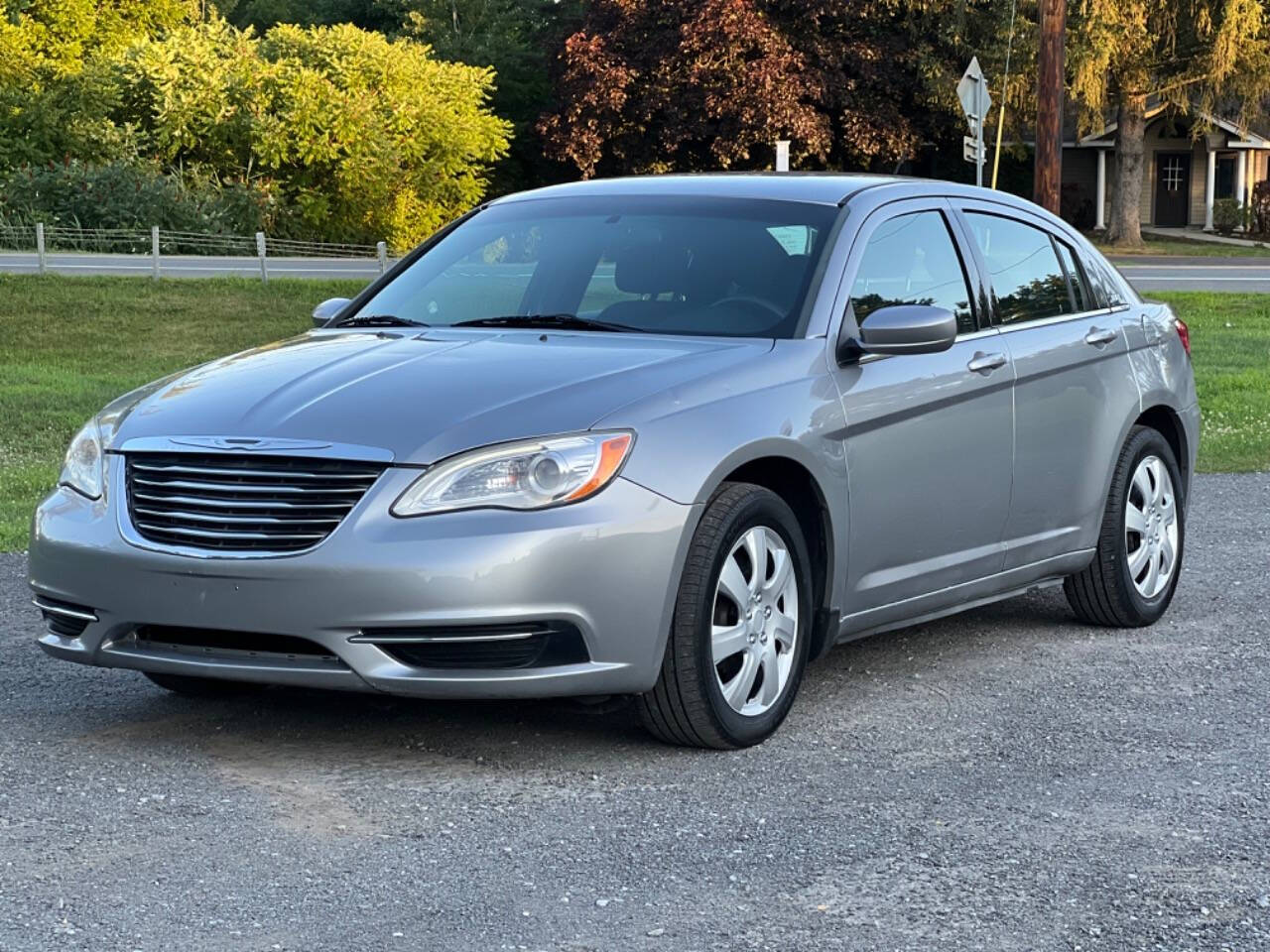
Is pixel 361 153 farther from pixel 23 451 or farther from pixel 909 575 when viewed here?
pixel 909 575

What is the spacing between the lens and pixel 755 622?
18.7 ft

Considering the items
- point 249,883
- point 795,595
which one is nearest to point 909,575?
point 795,595

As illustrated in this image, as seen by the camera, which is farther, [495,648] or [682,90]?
[682,90]

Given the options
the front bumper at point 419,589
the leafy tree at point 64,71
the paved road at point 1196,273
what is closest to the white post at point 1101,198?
the paved road at point 1196,273

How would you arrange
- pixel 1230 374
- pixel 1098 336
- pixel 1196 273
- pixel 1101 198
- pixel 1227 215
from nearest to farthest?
1. pixel 1098 336
2. pixel 1230 374
3. pixel 1196 273
4. pixel 1227 215
5. pixel 1101 198

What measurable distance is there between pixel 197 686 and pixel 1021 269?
323cm

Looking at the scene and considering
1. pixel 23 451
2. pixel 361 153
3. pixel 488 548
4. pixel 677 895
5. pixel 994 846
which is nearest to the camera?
pixel 677 895

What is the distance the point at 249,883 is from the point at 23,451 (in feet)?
33.6

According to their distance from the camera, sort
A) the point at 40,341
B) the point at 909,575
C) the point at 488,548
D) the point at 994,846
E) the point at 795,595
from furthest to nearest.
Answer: the point at 40,341
the point at 909,575
the point at 795,595
the point at 488,548
the point at 994,846

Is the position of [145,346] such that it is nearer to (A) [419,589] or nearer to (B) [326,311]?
(B) [326,311]

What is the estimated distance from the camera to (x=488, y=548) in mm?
5090

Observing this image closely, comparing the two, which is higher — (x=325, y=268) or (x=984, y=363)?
(x=984, y=363)

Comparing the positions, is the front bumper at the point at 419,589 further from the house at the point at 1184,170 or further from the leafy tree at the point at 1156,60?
the house at the point at 1184,170

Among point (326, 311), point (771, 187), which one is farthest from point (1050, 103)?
point (326, 311)
